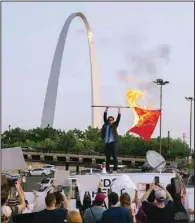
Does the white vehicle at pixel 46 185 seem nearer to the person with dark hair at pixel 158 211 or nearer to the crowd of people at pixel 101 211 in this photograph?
the crowd of people at pixel 101 211

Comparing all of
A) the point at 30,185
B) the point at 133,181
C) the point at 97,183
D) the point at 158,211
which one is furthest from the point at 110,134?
the point at 30,185

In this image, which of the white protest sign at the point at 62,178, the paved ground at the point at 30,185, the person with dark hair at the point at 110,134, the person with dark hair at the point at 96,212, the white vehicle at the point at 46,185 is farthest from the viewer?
the paved ground at the point at 30,185

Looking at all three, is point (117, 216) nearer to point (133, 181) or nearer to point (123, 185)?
point (123, 185)

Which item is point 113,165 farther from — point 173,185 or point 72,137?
point 72,137

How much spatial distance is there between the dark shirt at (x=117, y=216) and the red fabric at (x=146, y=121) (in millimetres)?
6124

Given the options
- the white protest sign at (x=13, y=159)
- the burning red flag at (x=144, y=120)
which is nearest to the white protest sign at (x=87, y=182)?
the white protest sign at (x=13, y=159)

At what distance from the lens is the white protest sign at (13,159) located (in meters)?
8.22

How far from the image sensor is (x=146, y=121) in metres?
12.9

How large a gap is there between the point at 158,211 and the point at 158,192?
280 mm

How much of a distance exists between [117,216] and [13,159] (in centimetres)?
232

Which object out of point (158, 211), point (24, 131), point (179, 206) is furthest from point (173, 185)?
point (24, 131)

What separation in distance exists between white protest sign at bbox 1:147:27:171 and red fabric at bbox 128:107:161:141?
4846mm

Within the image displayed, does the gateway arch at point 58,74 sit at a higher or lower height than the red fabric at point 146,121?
higher

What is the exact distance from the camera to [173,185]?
880 cm
